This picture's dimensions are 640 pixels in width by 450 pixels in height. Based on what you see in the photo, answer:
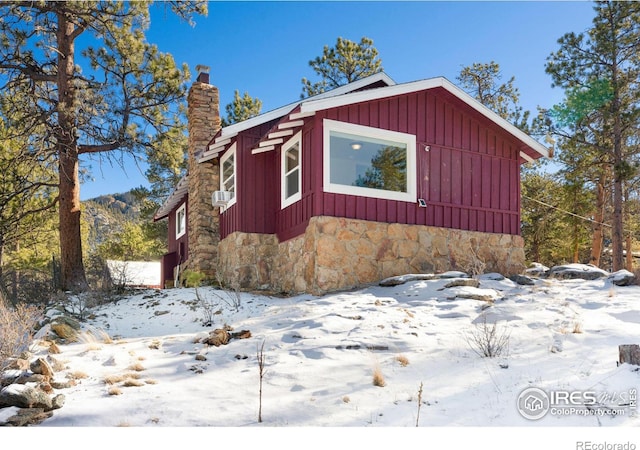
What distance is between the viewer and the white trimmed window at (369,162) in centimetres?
1016

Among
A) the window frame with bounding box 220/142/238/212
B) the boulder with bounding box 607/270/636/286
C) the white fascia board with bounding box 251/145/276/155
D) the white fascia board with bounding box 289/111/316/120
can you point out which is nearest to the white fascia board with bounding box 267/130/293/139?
the white fascia board with bounding box 251/145/276/155

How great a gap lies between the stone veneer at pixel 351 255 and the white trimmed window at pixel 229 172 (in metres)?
1.15

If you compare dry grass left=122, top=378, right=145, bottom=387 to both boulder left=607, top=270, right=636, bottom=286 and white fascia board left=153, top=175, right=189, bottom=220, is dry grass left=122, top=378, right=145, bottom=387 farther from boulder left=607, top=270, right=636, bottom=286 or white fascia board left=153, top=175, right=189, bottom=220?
white fascia board left=153, top=175, right=189, bottom=220

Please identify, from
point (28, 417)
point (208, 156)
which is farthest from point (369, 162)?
point (28, 417)

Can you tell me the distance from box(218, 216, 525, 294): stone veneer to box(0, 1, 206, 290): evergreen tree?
12.1 feet

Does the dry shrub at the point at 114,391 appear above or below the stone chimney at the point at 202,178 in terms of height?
below

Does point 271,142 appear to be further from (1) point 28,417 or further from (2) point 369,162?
(1) point 28,417

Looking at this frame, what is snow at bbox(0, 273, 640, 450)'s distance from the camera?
4.27 m

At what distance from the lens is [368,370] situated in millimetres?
5512

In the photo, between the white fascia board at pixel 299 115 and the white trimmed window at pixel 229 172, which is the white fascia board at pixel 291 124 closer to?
the white fascia board at pixel 299 115

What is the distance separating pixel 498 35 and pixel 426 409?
25.0 feet

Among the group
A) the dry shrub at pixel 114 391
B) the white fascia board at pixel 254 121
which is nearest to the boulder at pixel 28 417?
the dry shrub at pixel 114 391

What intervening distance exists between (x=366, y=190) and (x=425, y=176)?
147 centimetres

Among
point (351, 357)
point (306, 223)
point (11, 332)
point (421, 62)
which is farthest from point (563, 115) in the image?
point (11, 332)
